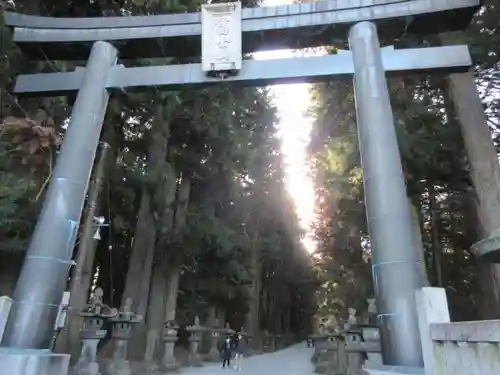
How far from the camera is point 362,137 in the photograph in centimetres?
598

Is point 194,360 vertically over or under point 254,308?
under

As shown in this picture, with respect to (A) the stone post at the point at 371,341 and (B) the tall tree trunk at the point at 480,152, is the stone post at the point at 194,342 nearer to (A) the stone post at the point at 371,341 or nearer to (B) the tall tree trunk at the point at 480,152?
(A) the stone post at the point at 371,341

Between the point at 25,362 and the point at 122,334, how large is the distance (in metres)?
6.46

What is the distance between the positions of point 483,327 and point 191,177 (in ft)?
45.6

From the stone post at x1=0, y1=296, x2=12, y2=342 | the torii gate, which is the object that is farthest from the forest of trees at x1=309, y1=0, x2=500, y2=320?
the stone post at x1=0, y1=296, x2=12, y2=342

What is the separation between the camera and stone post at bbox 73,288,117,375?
927 centimetres

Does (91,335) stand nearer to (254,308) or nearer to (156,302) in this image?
(156,302)

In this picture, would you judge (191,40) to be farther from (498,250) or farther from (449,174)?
(449,174)

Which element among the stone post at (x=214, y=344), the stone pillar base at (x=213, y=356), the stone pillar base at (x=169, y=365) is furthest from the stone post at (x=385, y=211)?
the stone pillar base at (x=213, y=356)

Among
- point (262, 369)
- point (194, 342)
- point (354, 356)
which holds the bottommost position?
point (262, 369)

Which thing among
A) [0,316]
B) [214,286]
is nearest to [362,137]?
[0,316]

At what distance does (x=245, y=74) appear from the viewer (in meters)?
6.64

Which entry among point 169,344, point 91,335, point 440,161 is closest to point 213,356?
point 169,344

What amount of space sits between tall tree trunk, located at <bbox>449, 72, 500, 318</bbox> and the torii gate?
3026 millimetres
